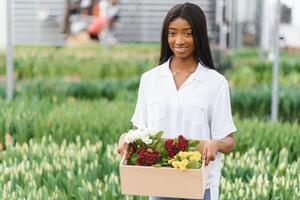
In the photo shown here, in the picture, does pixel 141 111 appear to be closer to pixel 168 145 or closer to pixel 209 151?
pixel 168 145

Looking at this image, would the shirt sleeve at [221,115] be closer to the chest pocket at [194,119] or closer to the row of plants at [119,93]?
the chest pocket at [194,119]

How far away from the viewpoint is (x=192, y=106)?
2.67 metres

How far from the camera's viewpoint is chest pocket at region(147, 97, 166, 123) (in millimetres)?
2688

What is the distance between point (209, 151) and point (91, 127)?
3122 millimetres

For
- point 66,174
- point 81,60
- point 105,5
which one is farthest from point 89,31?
point 66,174

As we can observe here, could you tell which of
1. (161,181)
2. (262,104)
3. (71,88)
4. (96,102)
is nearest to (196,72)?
(161,181)

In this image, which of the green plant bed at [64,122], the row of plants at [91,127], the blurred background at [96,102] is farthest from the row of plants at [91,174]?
the green plant bed at [64,122]

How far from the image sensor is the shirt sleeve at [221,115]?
269 centimetres

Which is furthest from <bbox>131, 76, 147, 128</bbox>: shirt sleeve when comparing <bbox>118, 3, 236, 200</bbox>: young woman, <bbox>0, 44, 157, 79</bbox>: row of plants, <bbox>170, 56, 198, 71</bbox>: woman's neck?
<bbox>0, 44, 157, 79</bbox>: row of plants

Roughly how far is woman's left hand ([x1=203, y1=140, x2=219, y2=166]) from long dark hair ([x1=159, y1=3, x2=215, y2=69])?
0.30 meters

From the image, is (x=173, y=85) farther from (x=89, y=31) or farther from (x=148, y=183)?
(x=89, y=31)

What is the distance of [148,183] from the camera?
2.53 m

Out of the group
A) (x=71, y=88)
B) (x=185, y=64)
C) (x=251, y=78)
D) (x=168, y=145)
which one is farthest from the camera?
(x=251, y=78)

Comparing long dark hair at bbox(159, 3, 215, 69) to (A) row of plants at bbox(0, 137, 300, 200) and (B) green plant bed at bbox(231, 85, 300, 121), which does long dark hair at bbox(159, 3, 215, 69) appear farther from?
(B) green plant bed at bbox(231, 85, 300, 121)
